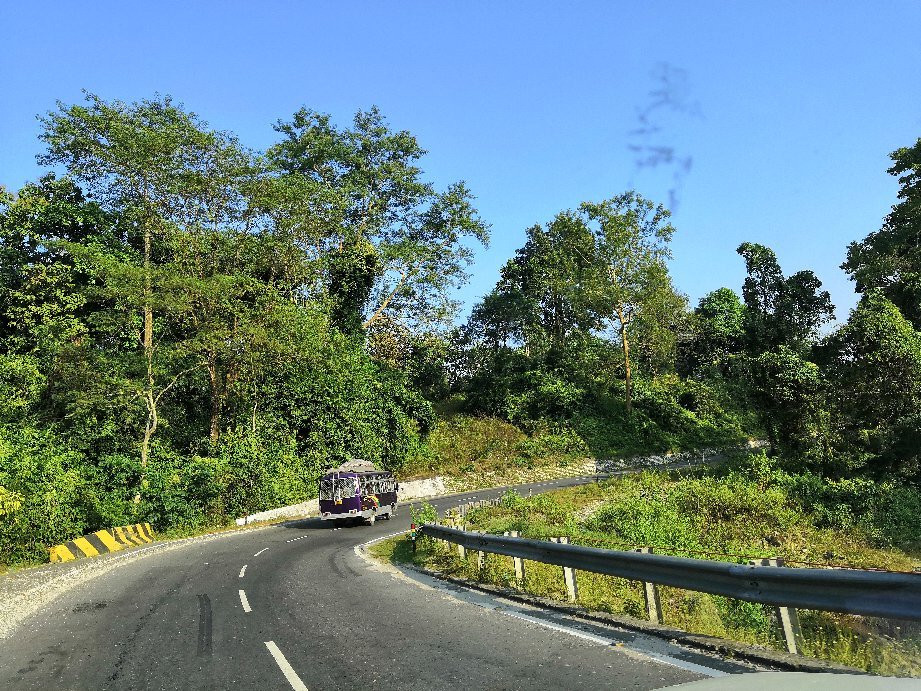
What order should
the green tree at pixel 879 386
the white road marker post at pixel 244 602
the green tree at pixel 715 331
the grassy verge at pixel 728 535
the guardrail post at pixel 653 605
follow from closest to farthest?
the guardrail post at pixel 653 605 → the grassy verge at pixel 728 535 → the white road marker post at pixel 244 602 → the green tree at pixel 879 386 → the green tree at pixel 715 331

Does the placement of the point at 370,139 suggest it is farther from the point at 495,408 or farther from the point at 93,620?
the point at 93,620

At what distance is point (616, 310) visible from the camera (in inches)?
1866

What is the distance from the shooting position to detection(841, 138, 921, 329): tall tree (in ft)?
97.5

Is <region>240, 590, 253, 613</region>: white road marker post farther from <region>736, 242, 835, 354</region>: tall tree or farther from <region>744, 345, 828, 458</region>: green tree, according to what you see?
<region>736, 242, 835, 354</region>: tall tree

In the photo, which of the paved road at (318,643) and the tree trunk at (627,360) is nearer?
the paved road at (318,643)

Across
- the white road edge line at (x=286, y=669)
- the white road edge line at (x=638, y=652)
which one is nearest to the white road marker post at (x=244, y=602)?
the white road edge line at (x=286, y=669)

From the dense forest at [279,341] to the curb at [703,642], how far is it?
53.1ft

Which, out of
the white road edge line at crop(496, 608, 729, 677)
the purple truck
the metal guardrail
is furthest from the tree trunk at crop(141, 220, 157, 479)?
the metal guardrail

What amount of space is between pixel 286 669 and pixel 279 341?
23848 millimetres

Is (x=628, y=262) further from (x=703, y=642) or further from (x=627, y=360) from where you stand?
(x=703, y=642)

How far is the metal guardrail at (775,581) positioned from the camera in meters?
4.35

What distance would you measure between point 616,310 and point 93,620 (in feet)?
141

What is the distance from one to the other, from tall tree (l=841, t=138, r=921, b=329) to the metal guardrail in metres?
29.2

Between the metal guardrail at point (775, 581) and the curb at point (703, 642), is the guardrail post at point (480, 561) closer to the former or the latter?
the curb at point (703, 642)
